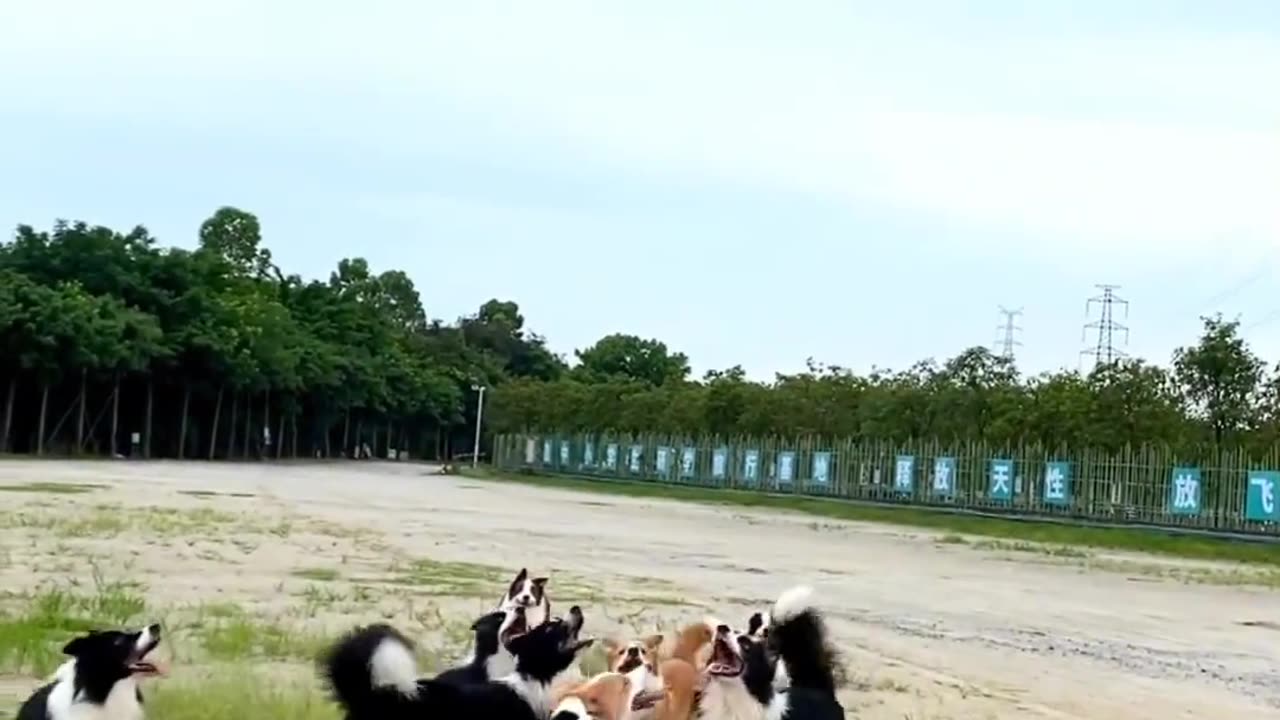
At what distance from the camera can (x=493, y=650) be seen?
7.66m

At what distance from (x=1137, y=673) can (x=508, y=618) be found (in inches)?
266

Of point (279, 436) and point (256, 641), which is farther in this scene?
point (279, 436)

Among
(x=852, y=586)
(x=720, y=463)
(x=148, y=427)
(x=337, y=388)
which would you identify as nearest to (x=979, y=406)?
(x=720, y=463)

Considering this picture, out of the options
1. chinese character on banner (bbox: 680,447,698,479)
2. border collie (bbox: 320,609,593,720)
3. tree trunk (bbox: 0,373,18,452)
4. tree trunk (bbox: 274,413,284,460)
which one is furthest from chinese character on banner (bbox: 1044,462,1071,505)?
tree trunk (bbox: 274,413,284,460)

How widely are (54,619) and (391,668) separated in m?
5.18

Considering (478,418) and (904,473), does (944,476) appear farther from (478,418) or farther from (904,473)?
(478,418)

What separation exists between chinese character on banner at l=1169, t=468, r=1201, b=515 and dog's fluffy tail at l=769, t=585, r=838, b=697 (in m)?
30.4

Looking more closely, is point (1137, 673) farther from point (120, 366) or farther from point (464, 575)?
point (120, 366)

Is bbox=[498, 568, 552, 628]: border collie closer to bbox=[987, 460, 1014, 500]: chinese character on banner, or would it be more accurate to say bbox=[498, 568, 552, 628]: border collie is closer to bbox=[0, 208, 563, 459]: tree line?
bbox=[987, 460, 1014, 500]: chinese character on banner

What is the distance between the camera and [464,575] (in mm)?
16875

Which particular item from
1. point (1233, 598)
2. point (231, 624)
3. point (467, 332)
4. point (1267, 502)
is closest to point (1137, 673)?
point (231, 624)

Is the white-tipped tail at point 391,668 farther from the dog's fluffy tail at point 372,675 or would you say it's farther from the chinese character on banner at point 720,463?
the chinese character on banner at point 720,463

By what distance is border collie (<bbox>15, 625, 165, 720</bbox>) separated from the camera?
22.2 ft

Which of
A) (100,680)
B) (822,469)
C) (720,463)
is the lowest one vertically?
(100,680)
